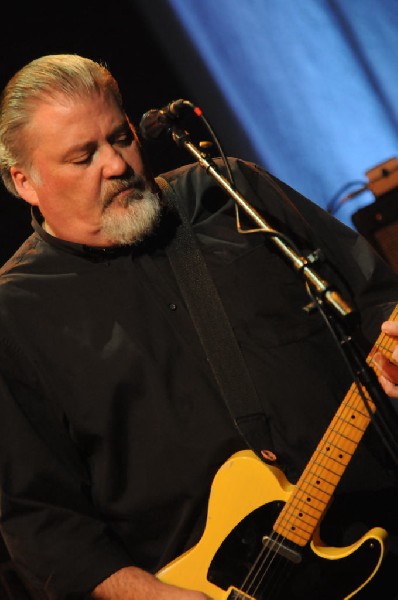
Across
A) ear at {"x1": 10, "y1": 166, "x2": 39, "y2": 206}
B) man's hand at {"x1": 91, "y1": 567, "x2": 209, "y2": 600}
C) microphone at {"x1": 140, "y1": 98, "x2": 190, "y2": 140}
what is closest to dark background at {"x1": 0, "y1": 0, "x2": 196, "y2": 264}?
ear at {"x1": 10, "y1": 166, "x2": 39, "y2": 206}

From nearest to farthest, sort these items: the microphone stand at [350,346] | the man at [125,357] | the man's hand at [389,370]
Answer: the microphone stand at [350,346] → the man's hand at [389,370] → the man at [125,357]

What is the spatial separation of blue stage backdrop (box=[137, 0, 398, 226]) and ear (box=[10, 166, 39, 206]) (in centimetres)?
191

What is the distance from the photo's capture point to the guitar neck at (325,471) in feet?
5.13

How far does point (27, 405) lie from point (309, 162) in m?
2.64

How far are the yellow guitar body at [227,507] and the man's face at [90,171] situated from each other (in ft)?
2.24

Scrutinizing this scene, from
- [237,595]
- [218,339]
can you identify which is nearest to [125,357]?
[218,339]

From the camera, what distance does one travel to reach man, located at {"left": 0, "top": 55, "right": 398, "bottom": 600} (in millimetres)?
1729

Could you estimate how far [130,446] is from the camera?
1798 mm

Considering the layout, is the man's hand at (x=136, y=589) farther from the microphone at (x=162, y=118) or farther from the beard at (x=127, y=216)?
the microphone at (x=162, y=118)

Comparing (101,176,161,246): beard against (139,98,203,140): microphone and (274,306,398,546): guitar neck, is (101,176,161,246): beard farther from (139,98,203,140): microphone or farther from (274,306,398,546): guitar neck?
(274,306,398,546): guitar neck

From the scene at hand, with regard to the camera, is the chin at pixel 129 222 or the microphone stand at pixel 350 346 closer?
the microphone stand at pixel 350 346

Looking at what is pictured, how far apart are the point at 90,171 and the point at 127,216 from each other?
0.52 ft

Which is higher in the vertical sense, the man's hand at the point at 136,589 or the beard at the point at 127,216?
the beard at the point at 127,216

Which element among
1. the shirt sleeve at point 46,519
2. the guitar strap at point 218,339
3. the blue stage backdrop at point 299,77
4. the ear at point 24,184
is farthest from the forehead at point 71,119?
the blue stage backdrop at point 299,77
